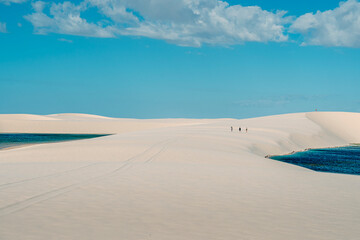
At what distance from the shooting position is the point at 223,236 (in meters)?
7.50

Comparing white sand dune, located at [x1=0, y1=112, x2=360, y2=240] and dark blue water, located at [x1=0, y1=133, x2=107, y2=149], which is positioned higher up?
dark blue water, located at [x1=0, y1=133, x2=107, y2=149]

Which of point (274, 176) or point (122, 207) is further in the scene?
point (274, 176)

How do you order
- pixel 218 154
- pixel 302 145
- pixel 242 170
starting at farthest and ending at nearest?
pixel 302 145 → pixel 218 154 → pixel 242 170

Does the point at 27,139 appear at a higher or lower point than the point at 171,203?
higher

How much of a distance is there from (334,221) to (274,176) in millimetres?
7504

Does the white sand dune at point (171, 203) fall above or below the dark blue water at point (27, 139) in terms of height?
below

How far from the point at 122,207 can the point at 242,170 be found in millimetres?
9202

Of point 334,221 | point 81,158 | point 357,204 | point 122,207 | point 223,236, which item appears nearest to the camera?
point 223,236

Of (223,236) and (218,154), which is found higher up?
(218,154)

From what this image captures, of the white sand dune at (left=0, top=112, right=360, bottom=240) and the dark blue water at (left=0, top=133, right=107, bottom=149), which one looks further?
the dark blue water at (left=0, top=133, right=107, bottom=149)

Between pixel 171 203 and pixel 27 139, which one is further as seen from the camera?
pixel 27 139

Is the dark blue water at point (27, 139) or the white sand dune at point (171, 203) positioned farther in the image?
the dark blue water at point (27, 139)

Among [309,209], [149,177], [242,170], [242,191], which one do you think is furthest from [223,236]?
[242,170]

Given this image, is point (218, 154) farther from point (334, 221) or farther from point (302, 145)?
point (302, 145)
